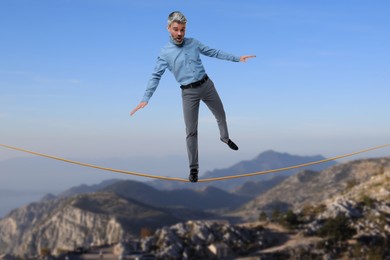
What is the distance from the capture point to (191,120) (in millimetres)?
11477

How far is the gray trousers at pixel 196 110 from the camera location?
11242 millimetres

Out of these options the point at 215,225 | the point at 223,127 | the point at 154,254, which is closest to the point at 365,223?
the point at 215,225

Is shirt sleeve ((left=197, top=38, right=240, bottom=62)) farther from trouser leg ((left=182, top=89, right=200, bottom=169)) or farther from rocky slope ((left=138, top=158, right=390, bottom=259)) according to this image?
rocky slope ((left=138, top=158, right=390, bottom=259))

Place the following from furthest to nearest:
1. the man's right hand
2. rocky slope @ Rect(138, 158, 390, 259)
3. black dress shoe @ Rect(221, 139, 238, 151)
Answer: rocky slope @ Rect(138, 158, 390, 259) → black dress shoe @ Rect(221, 139, 238, 151) → the man's right hand

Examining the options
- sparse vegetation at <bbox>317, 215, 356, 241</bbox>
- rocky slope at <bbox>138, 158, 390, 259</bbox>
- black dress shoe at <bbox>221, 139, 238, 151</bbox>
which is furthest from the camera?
sparse vegetation at <bbox>317, 215, 356, 241</bbox>

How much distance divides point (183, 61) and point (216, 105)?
1.50 m

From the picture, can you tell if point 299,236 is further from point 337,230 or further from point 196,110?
point 196,110

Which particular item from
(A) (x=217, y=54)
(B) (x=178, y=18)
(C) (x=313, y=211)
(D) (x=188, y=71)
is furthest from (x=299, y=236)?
(B) (x=178, y=18)

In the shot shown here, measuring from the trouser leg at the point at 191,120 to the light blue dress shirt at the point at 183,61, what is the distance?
0.33m

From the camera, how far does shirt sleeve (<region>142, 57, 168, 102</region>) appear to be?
11.1 meters

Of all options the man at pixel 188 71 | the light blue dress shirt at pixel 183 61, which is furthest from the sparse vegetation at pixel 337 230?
the light blue dress shirt at pixel 183 61

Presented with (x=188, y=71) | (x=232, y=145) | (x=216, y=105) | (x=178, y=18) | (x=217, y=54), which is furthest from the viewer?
(x=232, y=145)

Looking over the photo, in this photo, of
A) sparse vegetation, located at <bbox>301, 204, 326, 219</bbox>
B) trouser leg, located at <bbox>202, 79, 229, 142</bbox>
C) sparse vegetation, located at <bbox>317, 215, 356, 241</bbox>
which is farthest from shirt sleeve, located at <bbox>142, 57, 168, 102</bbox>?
sparse vegetation, located at <bbox>301, 204, 326, 219</bbox>

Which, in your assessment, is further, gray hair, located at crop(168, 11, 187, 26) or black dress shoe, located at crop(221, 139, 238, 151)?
black dress shoe, located at crop(221, 139, 238, 151)
